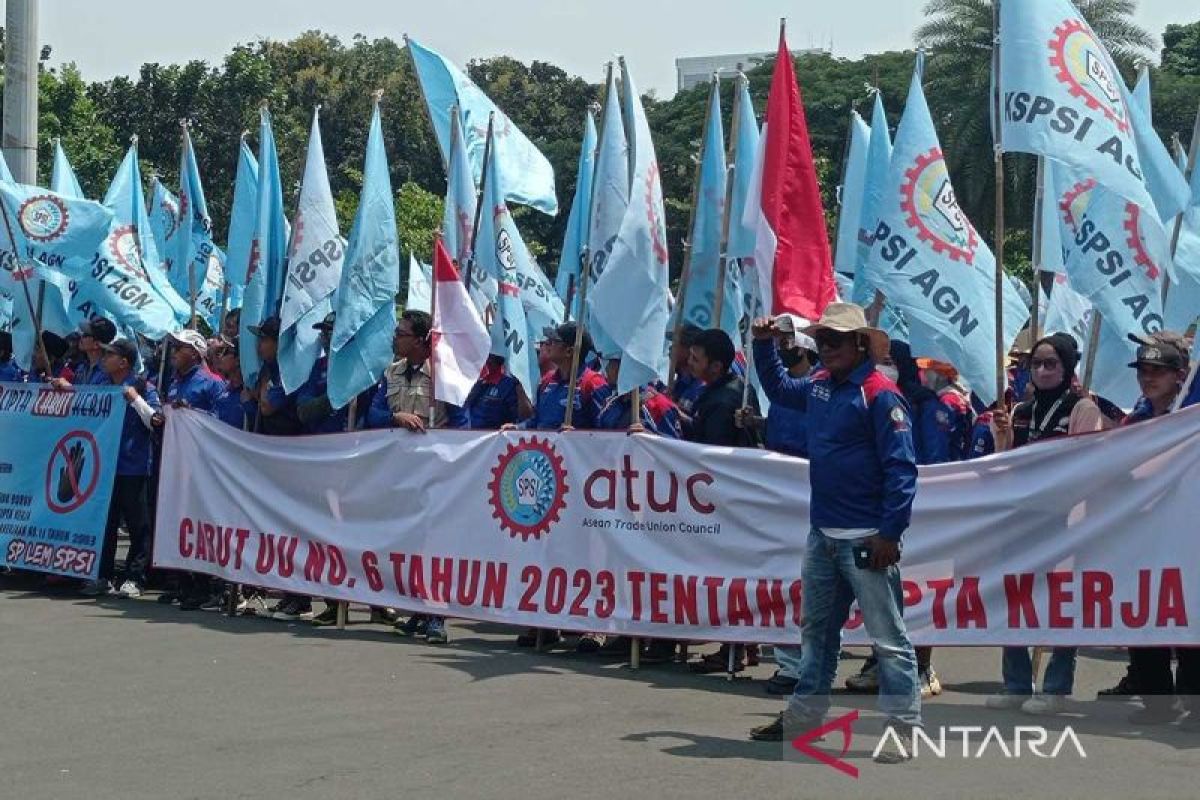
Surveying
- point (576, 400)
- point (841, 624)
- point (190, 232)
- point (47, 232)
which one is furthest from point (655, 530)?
point (190, 232)

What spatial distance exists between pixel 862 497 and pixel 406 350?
455 centimetres

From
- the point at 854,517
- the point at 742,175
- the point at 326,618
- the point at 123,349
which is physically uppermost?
the point at 742,175

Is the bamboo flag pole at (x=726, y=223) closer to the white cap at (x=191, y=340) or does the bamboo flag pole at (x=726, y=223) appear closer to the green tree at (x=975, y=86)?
the white cap at (x=191, y=340)

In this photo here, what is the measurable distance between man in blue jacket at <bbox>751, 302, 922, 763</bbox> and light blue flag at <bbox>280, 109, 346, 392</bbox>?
5.02 metres

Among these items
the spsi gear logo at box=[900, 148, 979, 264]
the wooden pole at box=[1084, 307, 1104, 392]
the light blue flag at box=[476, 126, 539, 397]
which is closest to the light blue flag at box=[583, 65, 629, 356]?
the light blue flag at box=[476, 126, 539, 397]

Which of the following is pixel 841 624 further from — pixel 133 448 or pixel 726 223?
pixel 133 448

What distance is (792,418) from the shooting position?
9.49m

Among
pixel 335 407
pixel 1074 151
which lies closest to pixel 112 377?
pixel 335 407

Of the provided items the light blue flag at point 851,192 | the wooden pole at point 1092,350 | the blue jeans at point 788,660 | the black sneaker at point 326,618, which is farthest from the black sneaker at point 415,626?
the light blue flag at point 851,192

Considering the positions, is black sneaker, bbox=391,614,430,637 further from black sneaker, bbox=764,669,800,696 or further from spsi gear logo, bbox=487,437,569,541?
black sneaker, bbox=764,669,800,696

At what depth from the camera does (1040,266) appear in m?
10.1

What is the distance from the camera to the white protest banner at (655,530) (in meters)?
8.47

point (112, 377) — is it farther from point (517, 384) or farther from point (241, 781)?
point (241, 781)

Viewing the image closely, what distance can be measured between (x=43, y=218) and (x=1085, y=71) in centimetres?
811
